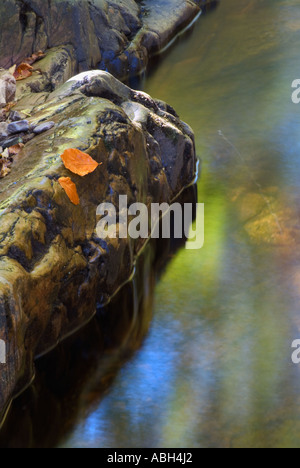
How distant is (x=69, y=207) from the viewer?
4.37 meters

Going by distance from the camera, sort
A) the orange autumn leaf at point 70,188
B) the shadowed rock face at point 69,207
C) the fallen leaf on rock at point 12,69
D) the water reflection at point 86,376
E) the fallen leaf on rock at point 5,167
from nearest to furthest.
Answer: the water reflection at point 86,376
the shadowed rock face at point 69,207
the orange autumn leaf at point 70,188
the fallen leaf on rock at point 5,167
the fallen leaf on rock at point 12,69

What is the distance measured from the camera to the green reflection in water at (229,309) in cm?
375

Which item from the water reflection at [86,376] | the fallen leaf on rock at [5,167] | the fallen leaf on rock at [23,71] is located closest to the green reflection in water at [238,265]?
the water reflection at [86,376]

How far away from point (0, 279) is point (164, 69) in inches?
244

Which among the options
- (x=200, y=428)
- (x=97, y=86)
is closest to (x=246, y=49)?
(x=97, y=86)

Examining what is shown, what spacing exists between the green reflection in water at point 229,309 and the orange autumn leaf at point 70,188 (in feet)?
3.21

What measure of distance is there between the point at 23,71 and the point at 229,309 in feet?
13.5

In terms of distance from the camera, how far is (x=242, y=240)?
17.7 feet

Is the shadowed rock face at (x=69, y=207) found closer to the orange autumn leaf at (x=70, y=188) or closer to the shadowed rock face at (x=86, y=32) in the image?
the orange autumn leaf at (x=70, y=188)

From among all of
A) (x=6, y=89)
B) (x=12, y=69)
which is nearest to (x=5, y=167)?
(x=6, y=89)

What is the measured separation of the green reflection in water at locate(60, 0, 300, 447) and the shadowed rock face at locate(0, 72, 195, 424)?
484 mm

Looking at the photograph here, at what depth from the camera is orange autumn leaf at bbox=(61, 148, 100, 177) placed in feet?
14.5

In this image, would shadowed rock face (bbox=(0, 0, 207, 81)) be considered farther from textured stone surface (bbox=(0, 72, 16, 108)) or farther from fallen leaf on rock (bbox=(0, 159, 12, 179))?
fallen leaf on rock (bbox=(0, 159, 12, 179))

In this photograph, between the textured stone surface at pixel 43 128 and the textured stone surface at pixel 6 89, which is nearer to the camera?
the textured stone surface at pixel 43 128
